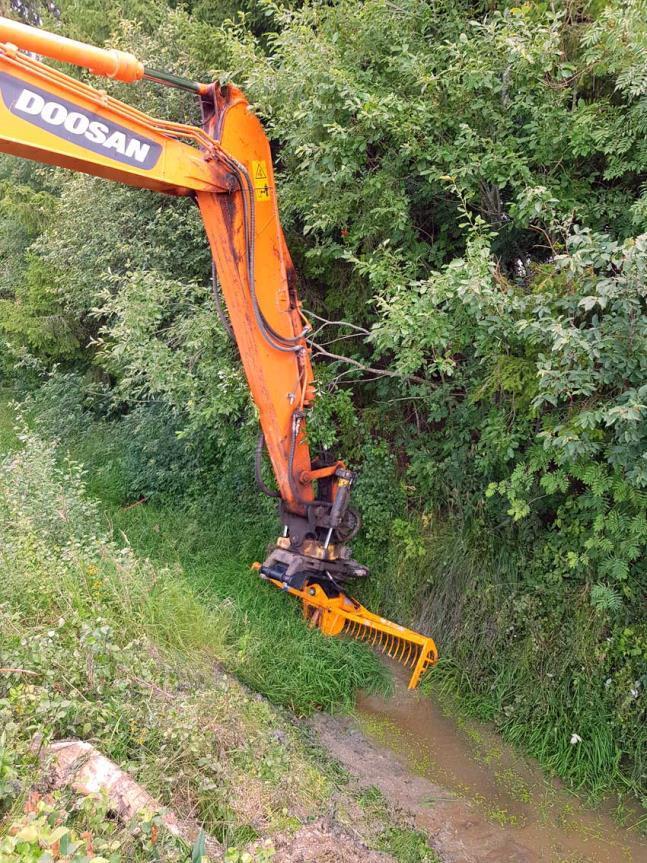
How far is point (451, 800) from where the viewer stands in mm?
3635

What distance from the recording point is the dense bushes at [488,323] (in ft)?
11.0

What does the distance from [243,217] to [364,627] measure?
3170 mm

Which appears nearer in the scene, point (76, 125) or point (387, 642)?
point (76, 125)

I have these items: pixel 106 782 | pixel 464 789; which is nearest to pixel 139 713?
pixel 106 782

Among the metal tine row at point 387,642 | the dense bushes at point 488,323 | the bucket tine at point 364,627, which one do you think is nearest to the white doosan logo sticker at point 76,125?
the dense bushes at point 488,323

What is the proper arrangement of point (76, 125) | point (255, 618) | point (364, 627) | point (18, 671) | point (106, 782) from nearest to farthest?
1. point (106, 782)
2. point (18, 671)
3. point (76, 125)
4. point (255, 618)
5. point (364, 627)

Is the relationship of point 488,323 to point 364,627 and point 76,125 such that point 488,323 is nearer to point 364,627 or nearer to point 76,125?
point 76,125

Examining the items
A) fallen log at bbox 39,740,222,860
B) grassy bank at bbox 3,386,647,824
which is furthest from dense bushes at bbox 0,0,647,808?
fallen log at bbox 39,740,222,860

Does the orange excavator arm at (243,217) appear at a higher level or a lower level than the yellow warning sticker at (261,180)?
lower

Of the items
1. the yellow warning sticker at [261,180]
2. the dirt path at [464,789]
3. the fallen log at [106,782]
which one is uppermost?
the yellow warning sticker at [261,180]

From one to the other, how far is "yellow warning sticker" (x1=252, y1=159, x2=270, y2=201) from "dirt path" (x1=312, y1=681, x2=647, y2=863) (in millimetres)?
3448

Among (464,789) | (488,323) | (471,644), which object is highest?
(488,323)

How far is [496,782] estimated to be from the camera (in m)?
3.79

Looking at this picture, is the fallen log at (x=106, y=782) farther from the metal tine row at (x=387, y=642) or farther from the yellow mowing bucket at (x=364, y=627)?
the metal tine row at (x=387, y=642)
